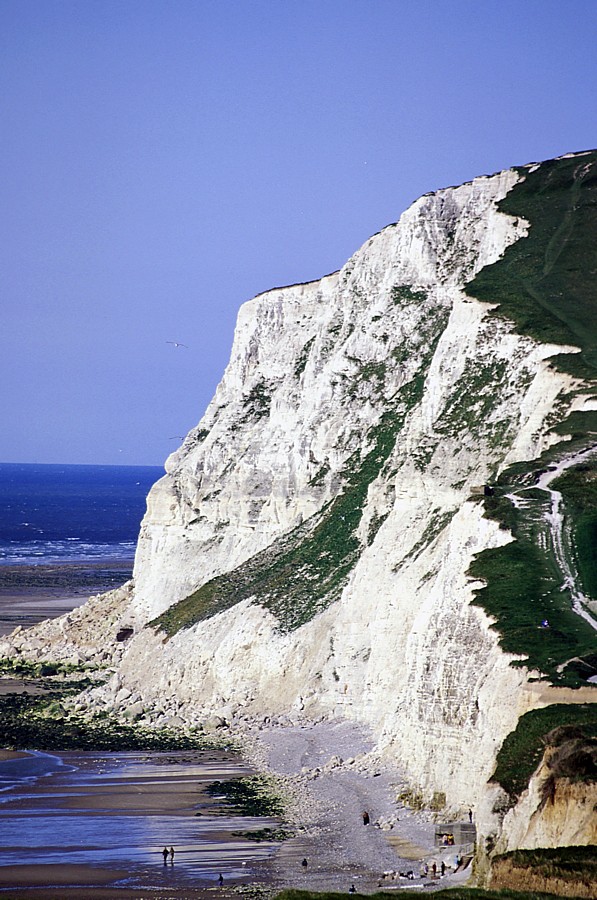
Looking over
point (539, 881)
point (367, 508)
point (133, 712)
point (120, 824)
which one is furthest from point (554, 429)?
point (539, 881)

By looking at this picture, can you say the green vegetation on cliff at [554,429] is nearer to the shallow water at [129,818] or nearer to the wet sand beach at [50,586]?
the shallow water at [129,818]

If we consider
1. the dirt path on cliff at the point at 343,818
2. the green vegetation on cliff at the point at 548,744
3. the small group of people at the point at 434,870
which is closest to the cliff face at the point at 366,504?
the dirt path on cliff at the point at 343,818

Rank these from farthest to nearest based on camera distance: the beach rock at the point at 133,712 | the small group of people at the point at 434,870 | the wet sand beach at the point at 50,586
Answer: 1. the wet sand beach at the point at 50,586
2. the beach rock at the point at 133,712
3. the small group of people at the point at 434,870

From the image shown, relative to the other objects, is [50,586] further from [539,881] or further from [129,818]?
[539,881]

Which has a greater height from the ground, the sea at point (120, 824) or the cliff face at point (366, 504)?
the cliff face at point (366, 504)

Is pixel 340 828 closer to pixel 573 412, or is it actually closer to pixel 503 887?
pixel 503 887

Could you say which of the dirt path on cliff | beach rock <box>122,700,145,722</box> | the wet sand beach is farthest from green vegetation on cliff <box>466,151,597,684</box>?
the wet sand beach
